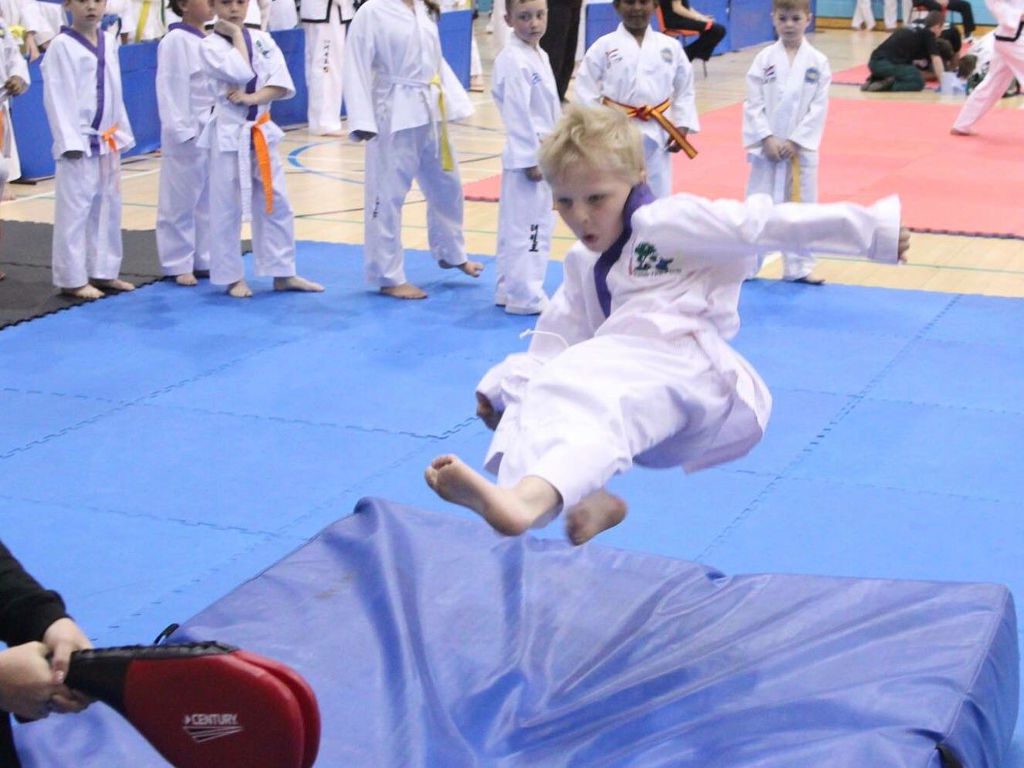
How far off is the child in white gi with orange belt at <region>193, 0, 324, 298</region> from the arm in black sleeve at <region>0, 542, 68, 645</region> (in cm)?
495

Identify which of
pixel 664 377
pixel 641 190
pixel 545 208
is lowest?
pixel 545 208

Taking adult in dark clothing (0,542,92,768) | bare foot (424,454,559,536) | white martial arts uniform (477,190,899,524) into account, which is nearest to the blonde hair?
white martial arts uniform (477,190,899,524)

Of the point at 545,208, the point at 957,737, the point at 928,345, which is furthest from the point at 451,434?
the point at 957,737

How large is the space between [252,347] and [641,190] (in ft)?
11.4

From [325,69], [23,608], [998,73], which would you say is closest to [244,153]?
[23,608]

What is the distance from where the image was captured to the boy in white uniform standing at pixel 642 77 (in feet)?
22.8

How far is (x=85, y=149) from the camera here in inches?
270

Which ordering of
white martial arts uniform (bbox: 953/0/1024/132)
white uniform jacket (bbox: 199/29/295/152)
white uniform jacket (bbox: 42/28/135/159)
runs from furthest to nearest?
white martial arts uniform (bbox: 953/0/1024/132)
white uniform jacket (bbox: 199/29/295/152)
white uniform jacket (bbox: 42/28/135/159)

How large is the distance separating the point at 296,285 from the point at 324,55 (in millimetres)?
5365

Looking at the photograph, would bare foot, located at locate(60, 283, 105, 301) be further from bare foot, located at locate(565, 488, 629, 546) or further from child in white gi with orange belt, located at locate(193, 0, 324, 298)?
bare foot, located at locate(565, 488, 629, 546)

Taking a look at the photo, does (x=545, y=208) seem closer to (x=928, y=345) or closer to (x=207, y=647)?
(x=928, y=345)

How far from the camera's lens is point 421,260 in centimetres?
812

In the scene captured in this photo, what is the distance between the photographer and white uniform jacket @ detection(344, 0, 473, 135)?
6.77 meters

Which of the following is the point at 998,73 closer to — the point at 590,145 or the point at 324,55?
the point at 324,55
